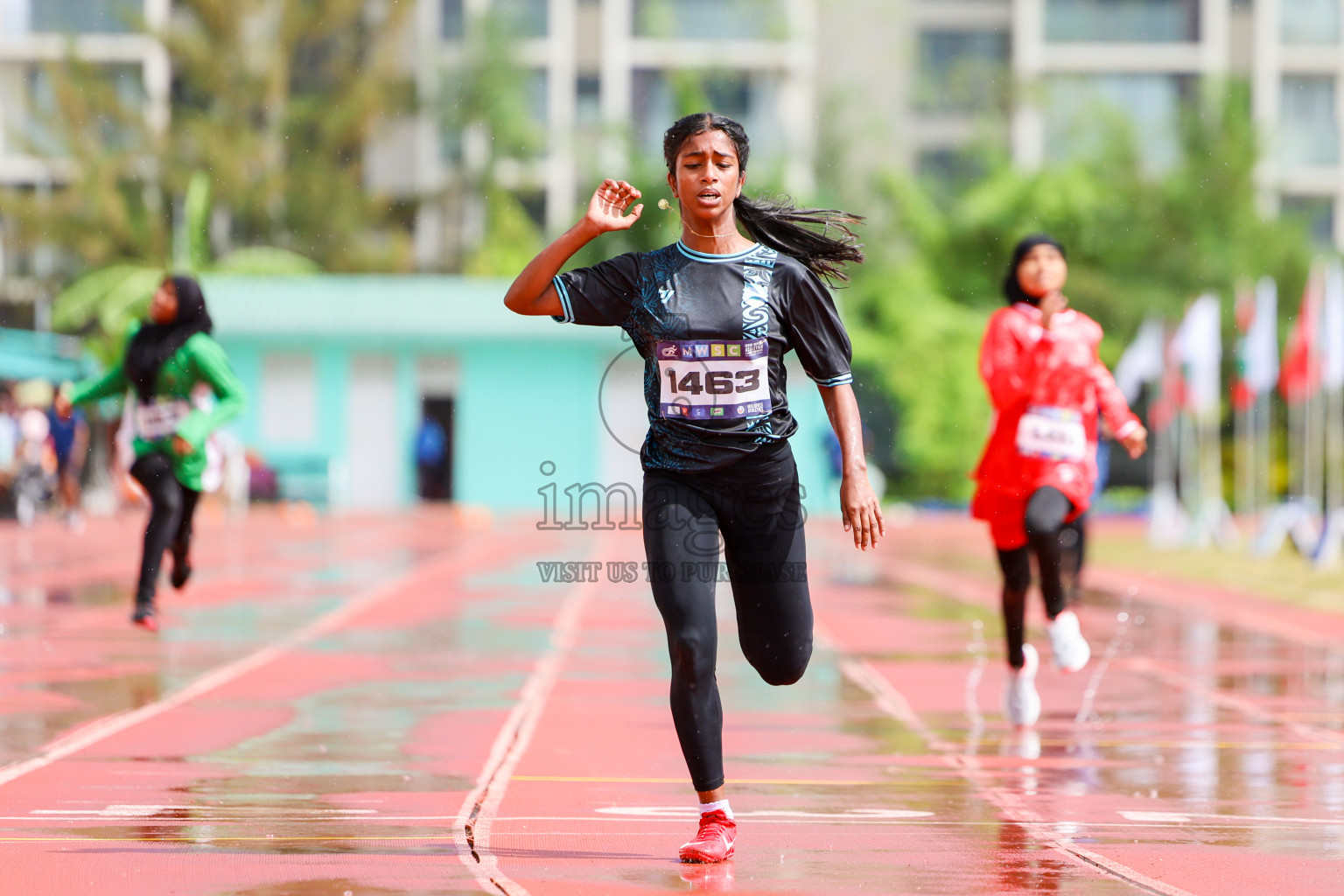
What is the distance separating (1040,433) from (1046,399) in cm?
14

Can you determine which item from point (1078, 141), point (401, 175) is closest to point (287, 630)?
point (1078, 141)

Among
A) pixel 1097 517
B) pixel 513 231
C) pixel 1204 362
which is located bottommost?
pixel 1097 517

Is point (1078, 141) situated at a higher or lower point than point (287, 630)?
higher

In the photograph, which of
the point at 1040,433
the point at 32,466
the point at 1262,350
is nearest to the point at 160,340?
the point at 1040,433

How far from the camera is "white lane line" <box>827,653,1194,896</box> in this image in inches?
186

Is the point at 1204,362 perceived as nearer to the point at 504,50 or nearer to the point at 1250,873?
the point at 1250,873

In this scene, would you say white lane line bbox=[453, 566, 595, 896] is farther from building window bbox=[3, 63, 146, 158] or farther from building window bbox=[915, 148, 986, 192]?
building window bbox=[915, 148, 986, 192]

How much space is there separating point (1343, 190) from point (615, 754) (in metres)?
53.7

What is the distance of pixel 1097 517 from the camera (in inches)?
1364

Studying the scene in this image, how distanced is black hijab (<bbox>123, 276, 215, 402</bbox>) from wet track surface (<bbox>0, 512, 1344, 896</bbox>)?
1465 millimetres

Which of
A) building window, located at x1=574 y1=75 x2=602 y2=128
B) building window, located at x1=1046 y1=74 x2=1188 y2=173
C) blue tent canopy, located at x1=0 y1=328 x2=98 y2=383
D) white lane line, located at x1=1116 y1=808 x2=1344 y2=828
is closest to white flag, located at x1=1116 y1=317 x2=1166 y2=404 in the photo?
blue tent canopy, located at x1=0 y1=328 x2=98 y2=383

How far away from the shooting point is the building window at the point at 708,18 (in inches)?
2153

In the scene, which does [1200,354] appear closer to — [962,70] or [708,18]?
[962,70]

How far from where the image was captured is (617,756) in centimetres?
684
